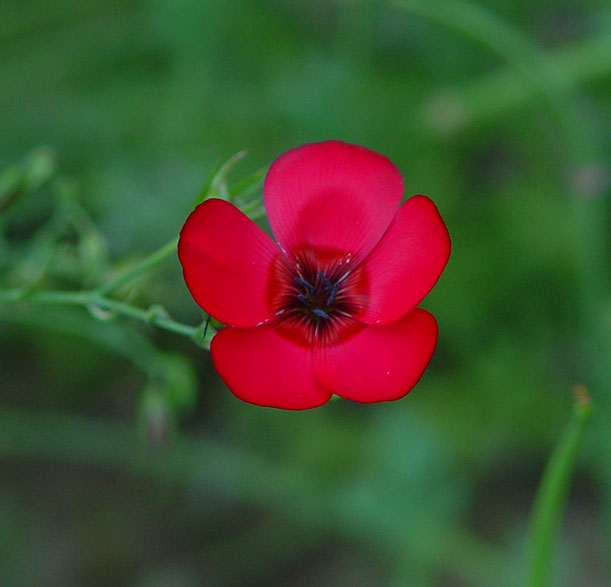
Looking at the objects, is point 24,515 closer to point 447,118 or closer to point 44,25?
point 44,25

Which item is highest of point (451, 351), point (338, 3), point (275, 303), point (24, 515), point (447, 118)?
point (338, 3)

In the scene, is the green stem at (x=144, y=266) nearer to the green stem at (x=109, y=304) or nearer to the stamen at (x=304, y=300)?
the green stem at (x=109, y=304)

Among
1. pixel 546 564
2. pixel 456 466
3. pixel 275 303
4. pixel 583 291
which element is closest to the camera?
pixel 275 303

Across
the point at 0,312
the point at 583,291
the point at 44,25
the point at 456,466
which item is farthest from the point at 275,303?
the point at 44,25

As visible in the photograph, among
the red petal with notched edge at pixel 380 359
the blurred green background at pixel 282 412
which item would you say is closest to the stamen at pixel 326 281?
the red petal with notched edge at pixel 380 359

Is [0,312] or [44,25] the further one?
[44,25]

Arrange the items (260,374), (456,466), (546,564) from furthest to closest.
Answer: (456,466), (546,564), (260,374)

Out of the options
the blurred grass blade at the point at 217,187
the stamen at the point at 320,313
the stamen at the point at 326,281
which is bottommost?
the stamen at the point at 320,313
